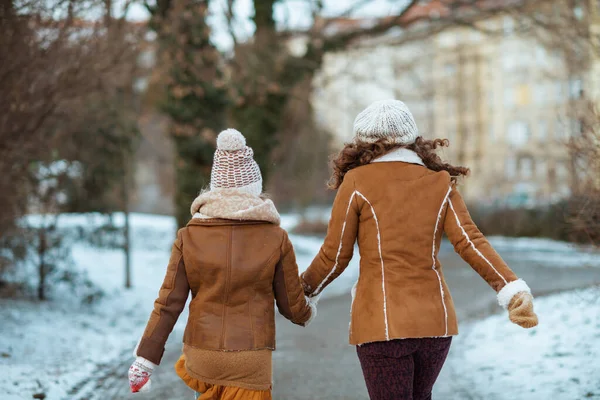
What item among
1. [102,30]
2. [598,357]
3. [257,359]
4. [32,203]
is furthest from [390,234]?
[32,203]

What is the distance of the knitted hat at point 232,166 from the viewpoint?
3.65 m

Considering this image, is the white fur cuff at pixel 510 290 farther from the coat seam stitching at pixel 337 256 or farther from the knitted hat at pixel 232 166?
the knitted hat at pixel 232 166

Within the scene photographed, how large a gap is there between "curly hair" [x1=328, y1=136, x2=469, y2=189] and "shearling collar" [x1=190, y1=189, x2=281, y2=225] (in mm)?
411

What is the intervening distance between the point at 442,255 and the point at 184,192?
30.8ft

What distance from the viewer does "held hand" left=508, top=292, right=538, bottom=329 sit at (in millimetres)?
3316

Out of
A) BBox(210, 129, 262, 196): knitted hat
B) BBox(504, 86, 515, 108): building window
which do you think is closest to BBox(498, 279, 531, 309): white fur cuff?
BBox(210, 129, 262, 196): knitted hat

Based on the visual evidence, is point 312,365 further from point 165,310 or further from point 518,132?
point 518,132

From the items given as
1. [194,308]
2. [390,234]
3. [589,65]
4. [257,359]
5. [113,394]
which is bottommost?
[113,394]

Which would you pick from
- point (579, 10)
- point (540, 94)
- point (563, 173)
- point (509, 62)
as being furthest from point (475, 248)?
point (509, 62)

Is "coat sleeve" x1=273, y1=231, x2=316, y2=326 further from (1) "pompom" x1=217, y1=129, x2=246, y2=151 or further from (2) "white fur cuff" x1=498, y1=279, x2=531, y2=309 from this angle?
(2) "white fur cuff" x1=498, y1=279, x2=531, y2=309

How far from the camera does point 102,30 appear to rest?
27.2ft

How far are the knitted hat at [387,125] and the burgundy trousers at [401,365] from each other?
93 cm

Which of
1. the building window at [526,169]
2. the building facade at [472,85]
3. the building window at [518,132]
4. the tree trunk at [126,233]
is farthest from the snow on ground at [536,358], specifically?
the building window at [518,132]

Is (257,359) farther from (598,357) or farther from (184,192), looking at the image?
(184,192)
